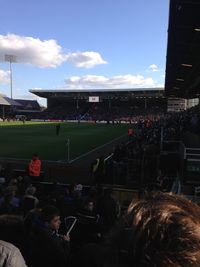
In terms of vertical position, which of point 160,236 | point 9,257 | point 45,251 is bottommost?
point 45,251

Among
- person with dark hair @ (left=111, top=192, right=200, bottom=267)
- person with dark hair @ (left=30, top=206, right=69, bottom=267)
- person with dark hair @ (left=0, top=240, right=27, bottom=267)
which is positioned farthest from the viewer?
person with dark hair @ (left=30, top=206, right=69, bottom=267)

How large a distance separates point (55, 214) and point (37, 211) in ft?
1.13

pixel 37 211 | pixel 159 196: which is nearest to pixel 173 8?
pixel 37 211

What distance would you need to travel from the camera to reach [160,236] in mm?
1281

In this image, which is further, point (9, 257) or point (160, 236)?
point (9, 257)

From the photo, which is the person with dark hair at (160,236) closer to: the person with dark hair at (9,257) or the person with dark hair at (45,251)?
the person with dark hair at (9,257)

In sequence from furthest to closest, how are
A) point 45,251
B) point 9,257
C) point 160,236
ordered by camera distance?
point 45,251, point 9,257, point 160,236

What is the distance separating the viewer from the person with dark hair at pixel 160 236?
1.25 m

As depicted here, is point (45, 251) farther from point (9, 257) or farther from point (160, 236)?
point (160, 236)

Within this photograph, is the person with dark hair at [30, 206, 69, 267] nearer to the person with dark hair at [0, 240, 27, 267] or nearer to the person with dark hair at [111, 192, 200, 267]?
the person with dark hair at [0, 240, 27, 267]

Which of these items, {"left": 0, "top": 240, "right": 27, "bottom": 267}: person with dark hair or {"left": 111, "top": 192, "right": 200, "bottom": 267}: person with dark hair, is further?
{"left": 0, "top": 240, "right": 27, "bottom": 267}: person with dark hair

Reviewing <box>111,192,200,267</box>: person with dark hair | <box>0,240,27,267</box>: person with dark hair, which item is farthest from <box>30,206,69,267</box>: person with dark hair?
<box>111,192,200,267</box>: person with dark hair

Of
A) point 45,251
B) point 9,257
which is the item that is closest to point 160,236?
point 9,257

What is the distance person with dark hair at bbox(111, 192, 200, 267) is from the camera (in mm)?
1250
